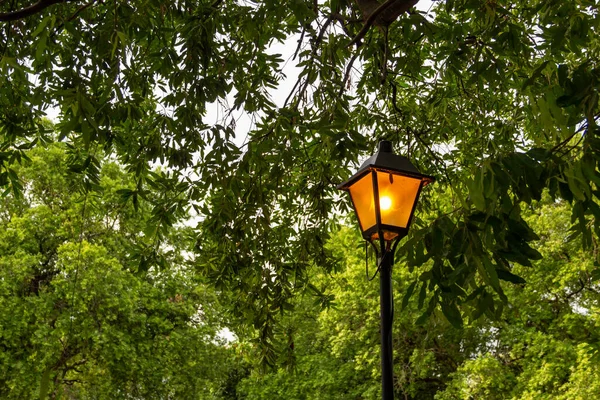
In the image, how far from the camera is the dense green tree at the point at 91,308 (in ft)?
60.0

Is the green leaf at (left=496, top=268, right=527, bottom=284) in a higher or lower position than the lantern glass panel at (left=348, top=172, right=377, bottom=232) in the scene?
lower

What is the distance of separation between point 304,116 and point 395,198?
4.95 feet

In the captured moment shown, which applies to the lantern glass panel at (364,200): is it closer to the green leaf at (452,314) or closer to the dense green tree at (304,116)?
the dense green tree at (304,116)

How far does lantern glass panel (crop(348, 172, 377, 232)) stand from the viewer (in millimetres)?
4242

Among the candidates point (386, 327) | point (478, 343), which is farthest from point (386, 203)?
point (478, 343)

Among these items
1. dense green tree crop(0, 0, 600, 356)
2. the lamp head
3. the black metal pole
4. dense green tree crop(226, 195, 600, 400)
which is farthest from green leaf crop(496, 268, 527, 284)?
dense green tree crop(226, 195, 600, 400)

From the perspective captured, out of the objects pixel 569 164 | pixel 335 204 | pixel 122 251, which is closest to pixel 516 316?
pixel 122 251

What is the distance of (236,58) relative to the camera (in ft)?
19.8

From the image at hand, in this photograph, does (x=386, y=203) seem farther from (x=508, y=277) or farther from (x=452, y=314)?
(x=508, y=277)

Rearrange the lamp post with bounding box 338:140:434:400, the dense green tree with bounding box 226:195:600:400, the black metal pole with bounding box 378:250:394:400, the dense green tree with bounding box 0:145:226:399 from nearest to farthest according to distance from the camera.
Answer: the black metal pole with bounding box 378:250:394:400, the lamp post with bounding box 338:140:434:400, the dense green tree with bounding box 226:195:600:400, the dense green tree with bounding box 0:145:226:399

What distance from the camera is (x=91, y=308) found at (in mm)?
18797

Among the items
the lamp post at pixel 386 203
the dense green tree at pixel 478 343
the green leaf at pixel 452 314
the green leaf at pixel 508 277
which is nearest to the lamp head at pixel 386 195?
the lamp post at pixel 386 203

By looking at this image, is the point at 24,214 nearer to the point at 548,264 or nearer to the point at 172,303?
the point at 172,303

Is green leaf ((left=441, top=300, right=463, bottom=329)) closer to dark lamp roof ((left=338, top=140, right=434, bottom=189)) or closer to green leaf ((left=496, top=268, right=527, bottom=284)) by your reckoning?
green leaf ((left=496, top=268, right=527, bottom=284))
